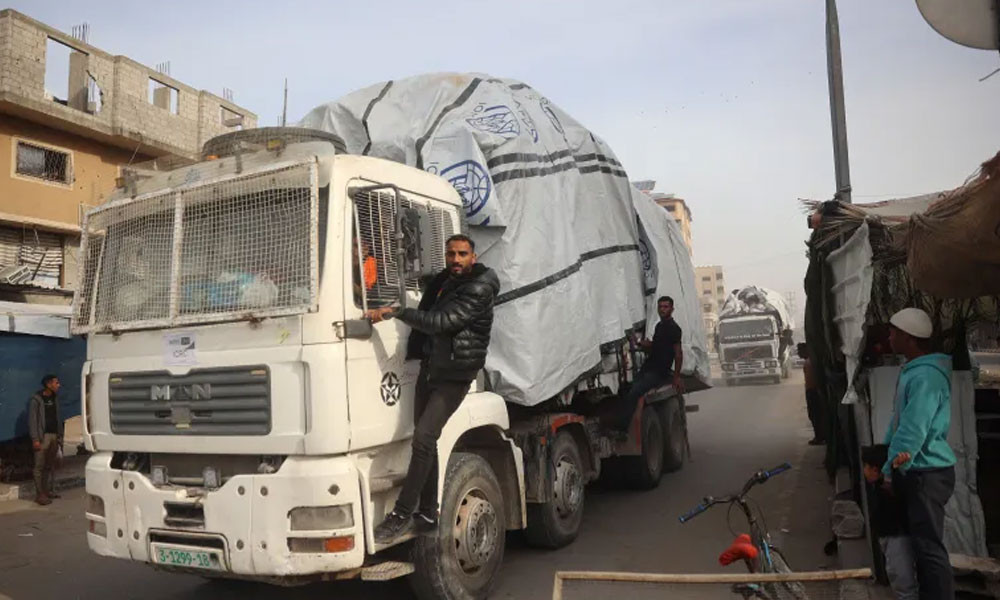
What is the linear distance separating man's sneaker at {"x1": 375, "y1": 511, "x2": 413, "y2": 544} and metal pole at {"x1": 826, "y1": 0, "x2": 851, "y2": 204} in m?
4.96

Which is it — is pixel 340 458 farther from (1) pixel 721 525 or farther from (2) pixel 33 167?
(2) pixel 33 167

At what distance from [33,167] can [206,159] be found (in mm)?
13080

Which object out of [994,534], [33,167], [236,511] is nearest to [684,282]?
[994,534]

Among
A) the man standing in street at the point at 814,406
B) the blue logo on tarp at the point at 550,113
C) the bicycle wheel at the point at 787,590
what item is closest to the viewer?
the bicycle wheel at the point at 787,590

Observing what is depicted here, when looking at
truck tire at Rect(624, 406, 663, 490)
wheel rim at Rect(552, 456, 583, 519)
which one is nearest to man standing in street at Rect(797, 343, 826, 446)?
truck tire at Rect(624, 406, 663, 490)

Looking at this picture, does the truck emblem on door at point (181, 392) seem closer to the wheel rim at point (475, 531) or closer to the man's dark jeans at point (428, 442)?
the man's dark jeans at point (428, 442)

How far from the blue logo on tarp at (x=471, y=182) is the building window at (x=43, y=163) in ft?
44.1

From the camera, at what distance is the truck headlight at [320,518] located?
3477 millimetres

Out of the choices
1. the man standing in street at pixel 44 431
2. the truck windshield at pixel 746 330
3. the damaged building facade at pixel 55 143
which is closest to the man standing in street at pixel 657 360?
the man standing in street at pixel 44 431

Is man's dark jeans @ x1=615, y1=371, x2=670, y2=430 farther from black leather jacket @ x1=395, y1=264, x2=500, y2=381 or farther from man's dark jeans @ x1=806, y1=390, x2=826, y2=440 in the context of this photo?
man's dark jeans @ x1=806, y1=390, x2=826, y2=440

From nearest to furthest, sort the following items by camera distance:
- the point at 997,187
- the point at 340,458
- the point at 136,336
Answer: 1. the point at 997,187
2. the point at 340,458
3. the point at 136,336

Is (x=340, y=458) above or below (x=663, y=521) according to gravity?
above

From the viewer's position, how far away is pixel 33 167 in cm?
1452

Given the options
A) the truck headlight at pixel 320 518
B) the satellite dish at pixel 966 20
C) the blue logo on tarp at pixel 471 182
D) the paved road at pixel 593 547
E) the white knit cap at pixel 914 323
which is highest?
the blue logo on tarp at pixel 471 182
